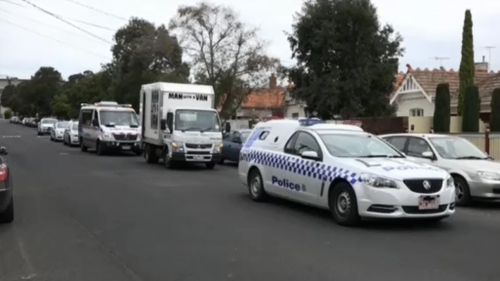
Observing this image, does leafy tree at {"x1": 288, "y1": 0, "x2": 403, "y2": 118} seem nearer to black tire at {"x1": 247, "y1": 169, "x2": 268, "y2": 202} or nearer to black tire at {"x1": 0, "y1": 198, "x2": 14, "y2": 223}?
black tire at {"x1": 247, "y1": 169, "x2": 268, "y2": 202}

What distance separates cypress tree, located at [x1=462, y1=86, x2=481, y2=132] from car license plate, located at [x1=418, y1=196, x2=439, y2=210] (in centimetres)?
1840

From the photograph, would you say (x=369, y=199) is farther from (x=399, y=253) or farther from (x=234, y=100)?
(x=234, y=100)

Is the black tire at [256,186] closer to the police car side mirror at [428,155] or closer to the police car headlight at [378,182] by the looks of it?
the police car headlight at [378,182]

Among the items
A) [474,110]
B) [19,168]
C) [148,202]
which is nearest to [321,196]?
[148,202]

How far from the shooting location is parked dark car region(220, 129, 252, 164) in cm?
2375

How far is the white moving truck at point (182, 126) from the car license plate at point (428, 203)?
12010 mm

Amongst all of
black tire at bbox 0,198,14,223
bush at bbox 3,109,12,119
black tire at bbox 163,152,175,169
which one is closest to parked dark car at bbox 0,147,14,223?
black tire at bbox 0,198,14,223

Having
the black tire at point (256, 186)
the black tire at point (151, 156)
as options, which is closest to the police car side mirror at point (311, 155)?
the black tire at point (256, 186)

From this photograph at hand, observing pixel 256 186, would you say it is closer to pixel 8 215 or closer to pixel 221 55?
pixel 8 215

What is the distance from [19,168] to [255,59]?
2777cm

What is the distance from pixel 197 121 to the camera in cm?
2159

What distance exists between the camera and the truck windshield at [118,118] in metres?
29.6

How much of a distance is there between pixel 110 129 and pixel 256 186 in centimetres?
1689

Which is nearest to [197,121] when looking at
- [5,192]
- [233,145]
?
[233,145]
